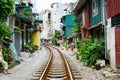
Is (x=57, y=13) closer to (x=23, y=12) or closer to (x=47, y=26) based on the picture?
(x=47, y=26)

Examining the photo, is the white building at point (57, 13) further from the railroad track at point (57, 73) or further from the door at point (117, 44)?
the door at point (117, 44)

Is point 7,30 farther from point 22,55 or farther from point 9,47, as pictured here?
point 22,55

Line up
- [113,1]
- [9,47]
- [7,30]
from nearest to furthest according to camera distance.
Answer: [113,1] → [7,30] → [9,47]

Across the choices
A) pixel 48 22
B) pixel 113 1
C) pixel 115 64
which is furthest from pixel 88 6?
pixel 48 22

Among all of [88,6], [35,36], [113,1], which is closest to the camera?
[113,1]

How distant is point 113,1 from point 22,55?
56.9ft

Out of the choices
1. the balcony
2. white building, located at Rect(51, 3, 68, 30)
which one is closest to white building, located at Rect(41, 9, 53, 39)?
white building, located at Rect(51, 3, 68, 30)

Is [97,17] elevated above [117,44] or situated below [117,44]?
above

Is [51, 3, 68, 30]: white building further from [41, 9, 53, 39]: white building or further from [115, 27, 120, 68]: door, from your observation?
[115, 27, 120, 68]: door

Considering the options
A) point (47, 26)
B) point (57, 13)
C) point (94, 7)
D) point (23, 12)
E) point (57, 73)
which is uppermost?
point (57, 13)

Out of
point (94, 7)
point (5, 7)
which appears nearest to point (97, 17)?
point (94, 7)

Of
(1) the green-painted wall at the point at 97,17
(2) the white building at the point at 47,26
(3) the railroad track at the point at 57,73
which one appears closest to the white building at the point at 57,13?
(2) the white building at the point at 47,26

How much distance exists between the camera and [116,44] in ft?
56.9

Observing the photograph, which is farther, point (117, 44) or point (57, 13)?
point (57, 13)
